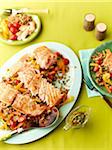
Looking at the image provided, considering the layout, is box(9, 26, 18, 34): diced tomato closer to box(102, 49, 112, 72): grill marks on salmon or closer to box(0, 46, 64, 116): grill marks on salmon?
box(0, 46, 64, 116): grill marks on salmon

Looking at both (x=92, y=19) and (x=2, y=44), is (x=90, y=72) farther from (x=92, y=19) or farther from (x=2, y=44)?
(x=2, y=44)

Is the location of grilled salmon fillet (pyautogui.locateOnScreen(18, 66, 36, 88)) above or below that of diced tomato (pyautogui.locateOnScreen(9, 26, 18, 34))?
below

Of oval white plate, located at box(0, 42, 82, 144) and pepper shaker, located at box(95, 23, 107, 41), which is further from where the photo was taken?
pepper shaker, located at box(95, 23, 107, 41)

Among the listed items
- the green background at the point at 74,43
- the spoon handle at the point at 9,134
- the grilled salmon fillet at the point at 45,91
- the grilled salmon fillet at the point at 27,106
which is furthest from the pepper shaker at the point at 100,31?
the spoon handle at the point at 9,134

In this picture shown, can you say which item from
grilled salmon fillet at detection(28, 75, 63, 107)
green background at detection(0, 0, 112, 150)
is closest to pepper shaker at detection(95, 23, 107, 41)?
green background at detection(0, 0, 112, 150)

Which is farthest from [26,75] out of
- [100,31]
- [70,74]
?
[100,31]

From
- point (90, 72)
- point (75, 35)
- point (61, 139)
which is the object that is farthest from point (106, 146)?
point (75, 35)

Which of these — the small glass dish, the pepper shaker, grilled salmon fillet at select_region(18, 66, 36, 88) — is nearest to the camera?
the small glass dish
